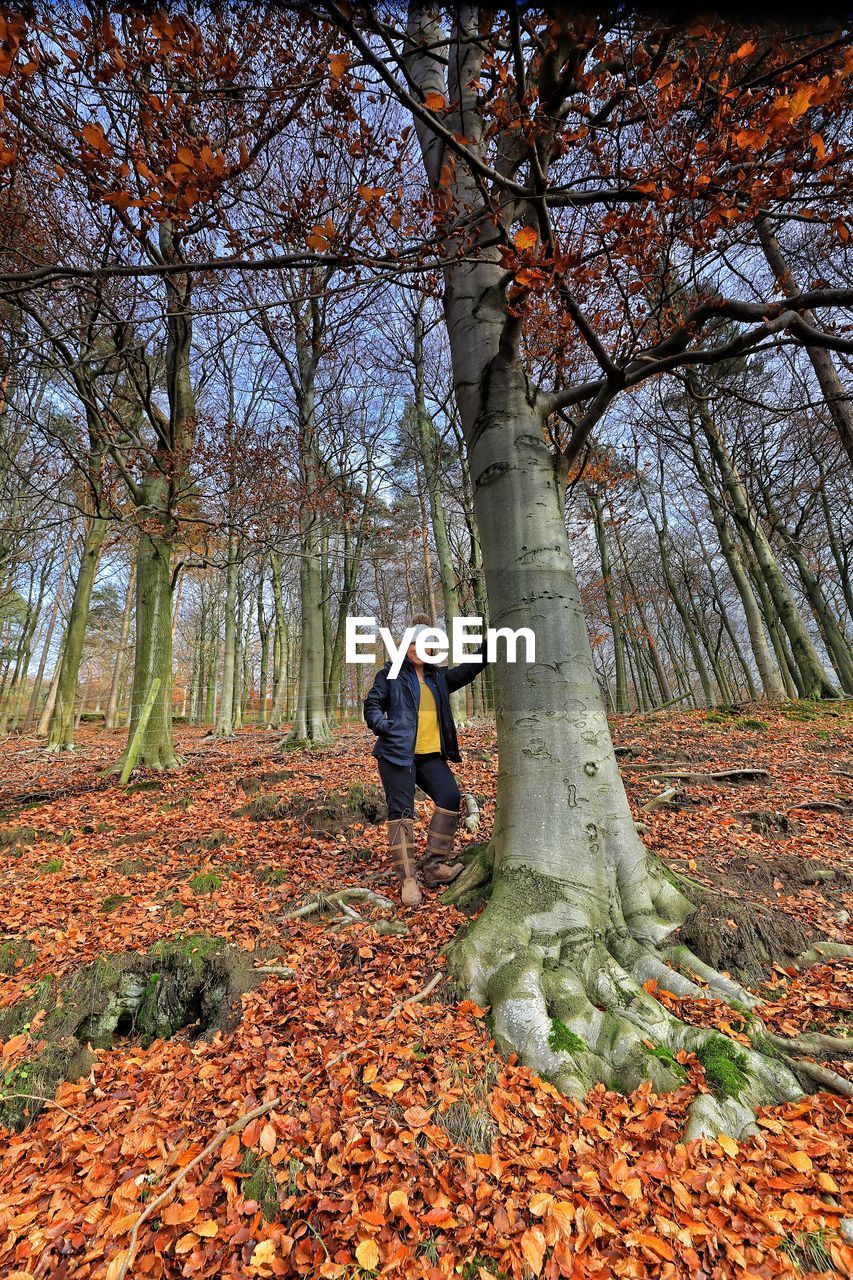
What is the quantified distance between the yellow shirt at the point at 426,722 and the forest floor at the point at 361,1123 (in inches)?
41.7

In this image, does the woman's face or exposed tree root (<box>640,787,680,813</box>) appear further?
exposed tree root (<box>640,787,680,813</box>)

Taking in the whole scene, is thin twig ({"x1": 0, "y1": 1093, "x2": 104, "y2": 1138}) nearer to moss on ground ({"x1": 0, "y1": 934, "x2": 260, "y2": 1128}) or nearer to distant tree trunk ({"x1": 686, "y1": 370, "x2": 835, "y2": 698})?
moss on ground ({"x1": 0, "y1": 934, "x2": 260, "y2": 1128})

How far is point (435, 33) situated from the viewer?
3.76 m

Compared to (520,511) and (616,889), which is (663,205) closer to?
(520,511)

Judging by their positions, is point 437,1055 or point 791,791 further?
point 791,791

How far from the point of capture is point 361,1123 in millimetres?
1910

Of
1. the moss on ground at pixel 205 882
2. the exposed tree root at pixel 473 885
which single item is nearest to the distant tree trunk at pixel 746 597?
the exposed tree root at pixel 473 885

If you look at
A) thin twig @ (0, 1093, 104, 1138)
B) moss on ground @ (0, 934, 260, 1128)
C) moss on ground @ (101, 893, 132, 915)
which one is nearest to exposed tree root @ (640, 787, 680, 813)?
moss on ground @ (0, 934, 260, 1128)

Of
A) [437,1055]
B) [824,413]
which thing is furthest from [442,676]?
[824,413]

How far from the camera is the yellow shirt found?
391cm

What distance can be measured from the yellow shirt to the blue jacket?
0.04 m

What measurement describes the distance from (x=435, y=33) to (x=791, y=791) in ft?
23.3

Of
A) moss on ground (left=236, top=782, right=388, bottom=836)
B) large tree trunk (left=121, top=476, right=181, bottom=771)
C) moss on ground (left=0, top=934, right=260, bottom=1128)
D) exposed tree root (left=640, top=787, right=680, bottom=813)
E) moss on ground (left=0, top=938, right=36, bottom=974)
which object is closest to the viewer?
moss on ground (left=0, top=934, right=260, bottom=1128)

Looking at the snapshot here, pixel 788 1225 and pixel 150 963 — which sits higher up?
pixel 150 963
